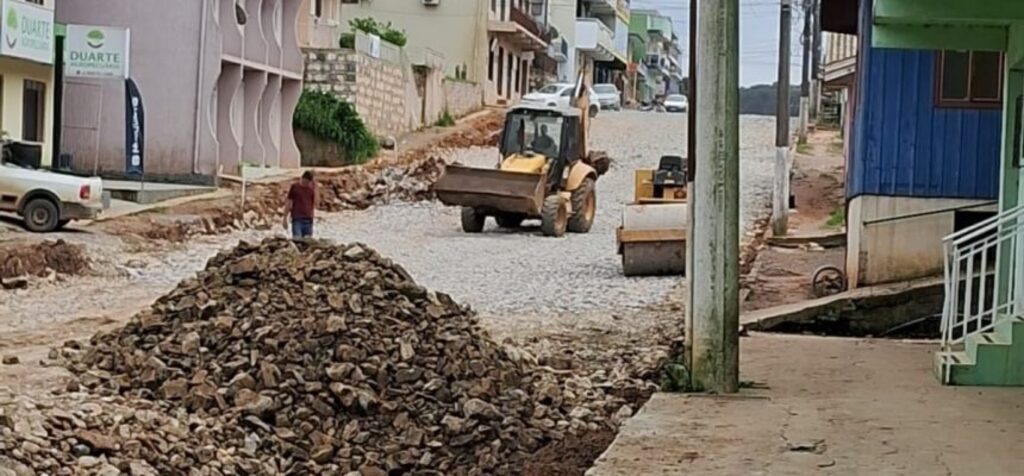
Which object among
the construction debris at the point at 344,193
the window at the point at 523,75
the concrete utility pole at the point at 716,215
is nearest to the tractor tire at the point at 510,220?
→ the construction debris at the point at 344,193

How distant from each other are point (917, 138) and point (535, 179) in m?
10.1

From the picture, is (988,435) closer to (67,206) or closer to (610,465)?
(610,465)

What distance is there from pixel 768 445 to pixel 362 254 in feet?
21.1

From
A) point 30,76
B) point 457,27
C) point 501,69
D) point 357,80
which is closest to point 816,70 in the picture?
point 357,80

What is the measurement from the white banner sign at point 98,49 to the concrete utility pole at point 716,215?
20251mm

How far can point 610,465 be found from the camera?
8930 millimetres

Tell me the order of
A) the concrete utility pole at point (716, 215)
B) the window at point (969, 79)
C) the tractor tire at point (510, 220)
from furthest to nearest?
the tractor tire at point (510, 220)
the window at point (969, 79)
the concrete utility pole at point (716, 215)

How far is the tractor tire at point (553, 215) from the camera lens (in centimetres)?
2784

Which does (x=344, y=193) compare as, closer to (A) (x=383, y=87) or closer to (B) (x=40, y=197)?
(B) (x=40, y=197)

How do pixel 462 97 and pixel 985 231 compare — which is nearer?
pixel 985 231

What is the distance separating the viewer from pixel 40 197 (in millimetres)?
23766

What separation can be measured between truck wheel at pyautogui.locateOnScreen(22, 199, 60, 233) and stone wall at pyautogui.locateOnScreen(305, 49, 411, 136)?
19494mm

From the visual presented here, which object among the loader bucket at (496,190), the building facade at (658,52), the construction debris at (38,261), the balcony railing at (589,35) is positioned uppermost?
the building facade at (658,52)

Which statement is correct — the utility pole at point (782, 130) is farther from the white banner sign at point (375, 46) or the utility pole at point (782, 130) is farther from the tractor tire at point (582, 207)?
the white banner sign at point (375, 46)
